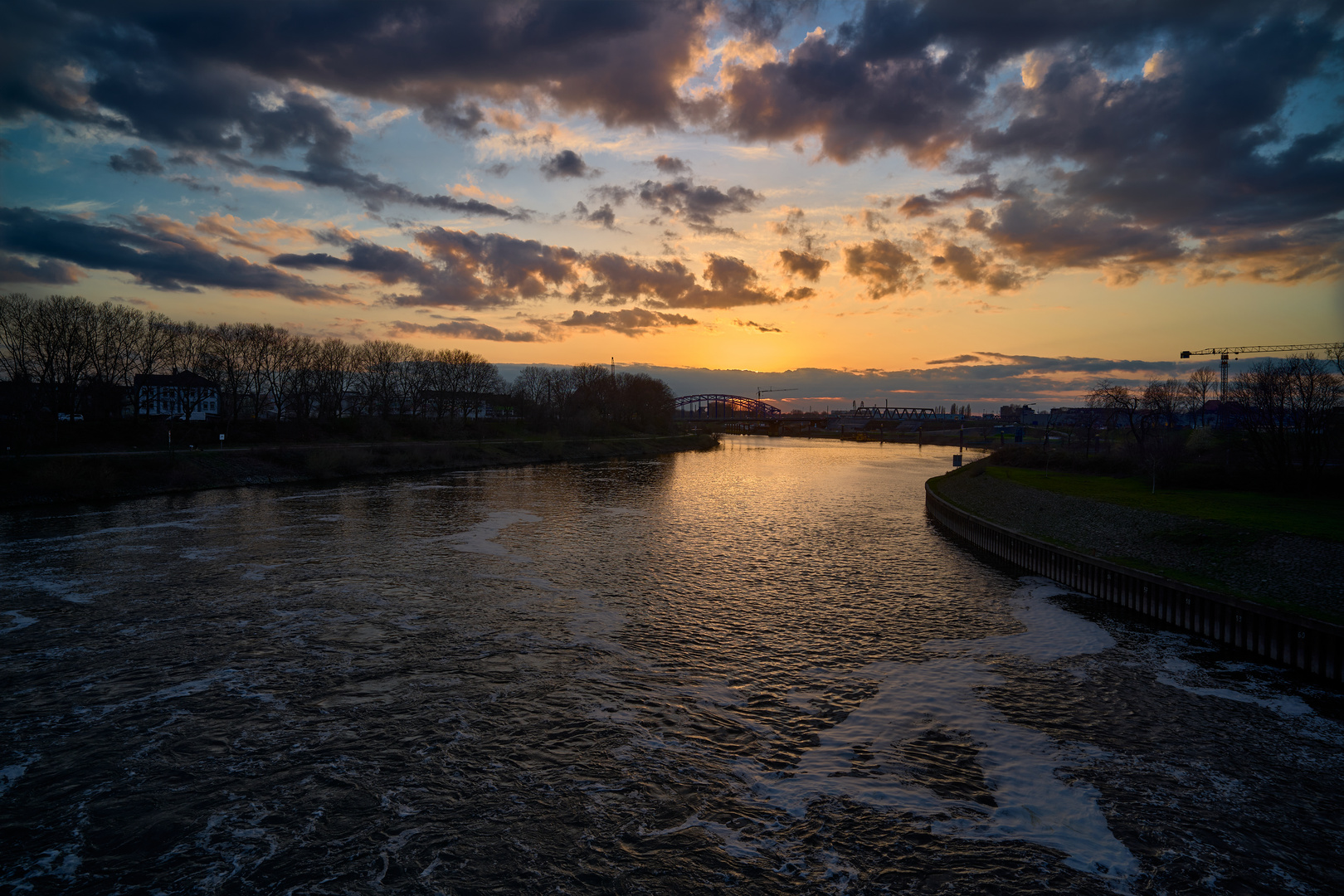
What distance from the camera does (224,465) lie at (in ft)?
185

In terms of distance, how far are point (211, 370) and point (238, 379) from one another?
3.25 metres

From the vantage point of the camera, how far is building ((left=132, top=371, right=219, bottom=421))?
276 ft

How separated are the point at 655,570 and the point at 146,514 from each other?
33.1 m

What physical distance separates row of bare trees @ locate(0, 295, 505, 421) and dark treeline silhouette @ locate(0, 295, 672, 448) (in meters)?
0.14

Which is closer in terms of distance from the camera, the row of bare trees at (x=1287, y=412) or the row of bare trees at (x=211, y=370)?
the row of bare trees at (x=1287, y=412)

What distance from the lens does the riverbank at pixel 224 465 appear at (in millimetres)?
43281

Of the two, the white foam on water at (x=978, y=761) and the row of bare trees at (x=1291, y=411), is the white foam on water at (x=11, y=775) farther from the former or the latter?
the row of bare trees at (x=1291, y=411)

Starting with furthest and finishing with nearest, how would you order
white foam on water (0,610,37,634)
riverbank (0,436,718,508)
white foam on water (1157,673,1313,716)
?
1. riverbank (0,436,718,508)
2. white foam on water (0,610,37,634)
3. white foam on water (1157,673,1313,716)

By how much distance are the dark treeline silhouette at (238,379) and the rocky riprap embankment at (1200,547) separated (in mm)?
72656

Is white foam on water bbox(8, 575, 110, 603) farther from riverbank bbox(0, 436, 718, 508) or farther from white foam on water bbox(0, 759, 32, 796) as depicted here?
riverbank bbox(0, 436, 718, 508)

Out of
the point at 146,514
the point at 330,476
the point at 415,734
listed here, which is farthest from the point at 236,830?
the point at 330,476

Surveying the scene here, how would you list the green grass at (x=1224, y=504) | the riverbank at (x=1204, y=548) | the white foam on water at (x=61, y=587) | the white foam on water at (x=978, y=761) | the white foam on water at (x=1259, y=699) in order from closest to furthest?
the white foam on water at (x=978, y=761) → the white foam on water at (x=1259, y=699) → the riverbank at (x=1204, y=548) → the white foam on water at (x=61, y=587) → the green grass at (x=1224, y=504)

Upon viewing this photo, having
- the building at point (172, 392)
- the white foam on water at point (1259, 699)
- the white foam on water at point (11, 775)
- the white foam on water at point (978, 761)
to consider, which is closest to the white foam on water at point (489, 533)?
the white foam on water at point (11, 775)

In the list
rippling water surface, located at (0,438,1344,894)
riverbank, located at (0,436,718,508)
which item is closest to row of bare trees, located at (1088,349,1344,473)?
rippling water surface, located at (0,438,1344,894)
